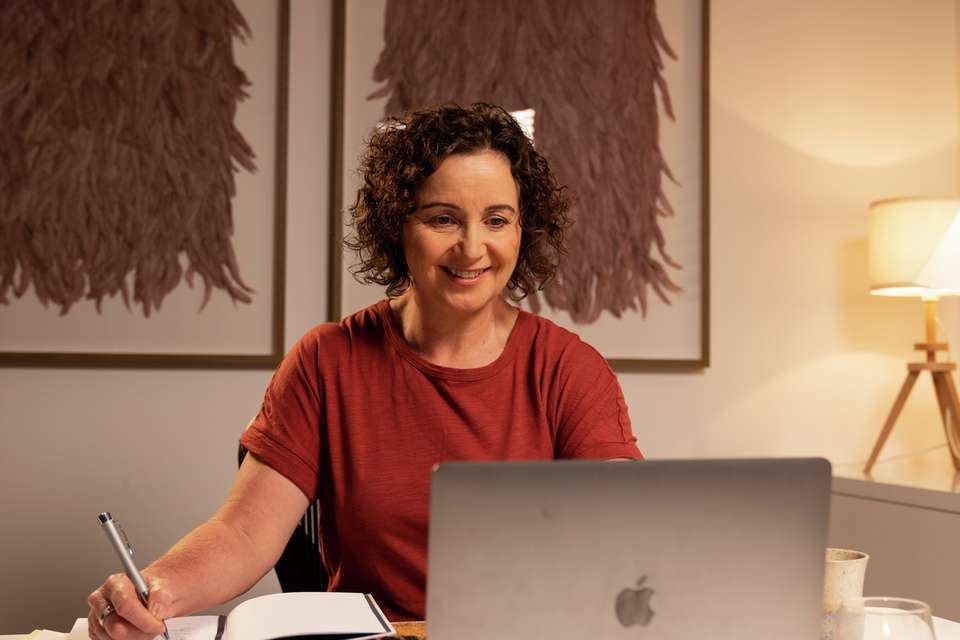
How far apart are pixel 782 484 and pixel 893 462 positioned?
2.11 metres

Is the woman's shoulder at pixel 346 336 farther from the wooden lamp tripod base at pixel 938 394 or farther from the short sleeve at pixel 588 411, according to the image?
the wooden lamp tripod base at pixel 938 394

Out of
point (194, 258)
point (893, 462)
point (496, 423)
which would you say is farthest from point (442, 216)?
point (893, 462)

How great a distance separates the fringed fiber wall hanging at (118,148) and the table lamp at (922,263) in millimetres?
1517

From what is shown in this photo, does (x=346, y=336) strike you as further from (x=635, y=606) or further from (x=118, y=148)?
(x=118, y=148)

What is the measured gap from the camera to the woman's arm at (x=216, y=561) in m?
1.03

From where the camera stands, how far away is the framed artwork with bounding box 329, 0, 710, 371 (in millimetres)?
2328

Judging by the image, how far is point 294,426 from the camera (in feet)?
4.68

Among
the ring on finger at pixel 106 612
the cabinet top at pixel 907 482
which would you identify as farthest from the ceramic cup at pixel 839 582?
the cabinet top at pixel 907 482

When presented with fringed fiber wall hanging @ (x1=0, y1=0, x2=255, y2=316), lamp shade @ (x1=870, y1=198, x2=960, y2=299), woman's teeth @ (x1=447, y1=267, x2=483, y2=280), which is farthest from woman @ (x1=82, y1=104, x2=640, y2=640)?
lamp shade @ (x1=870, y1=198, x2=960, y2=299)

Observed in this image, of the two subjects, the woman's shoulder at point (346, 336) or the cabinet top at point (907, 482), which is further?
the cabinet top at point (907, 482)

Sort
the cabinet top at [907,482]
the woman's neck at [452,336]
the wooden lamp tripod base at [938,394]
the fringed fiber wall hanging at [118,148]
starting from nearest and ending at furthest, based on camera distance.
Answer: the woman's neck at [452,336] < the fringed fiber wall hanging at [118,148] < the cabinet top at [907,482] < the wooden lamp tripod base at [938,394]

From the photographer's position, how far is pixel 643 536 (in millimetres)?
752

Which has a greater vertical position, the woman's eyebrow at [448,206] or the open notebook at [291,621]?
the woman's eyebrow at [448,206]

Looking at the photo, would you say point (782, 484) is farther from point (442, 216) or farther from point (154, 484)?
point (154, 484)
